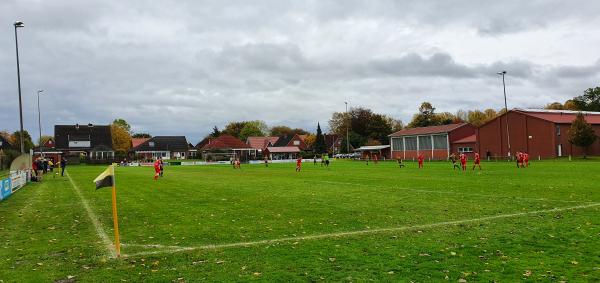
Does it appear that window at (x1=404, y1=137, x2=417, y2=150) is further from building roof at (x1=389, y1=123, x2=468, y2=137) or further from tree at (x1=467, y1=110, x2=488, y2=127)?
tree at (x1=467, y1=110, x2=488, y2=127)

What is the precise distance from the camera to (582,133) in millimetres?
58812

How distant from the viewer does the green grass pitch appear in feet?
25.1

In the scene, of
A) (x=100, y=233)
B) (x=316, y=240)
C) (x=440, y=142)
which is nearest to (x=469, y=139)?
(x=440, y=142)

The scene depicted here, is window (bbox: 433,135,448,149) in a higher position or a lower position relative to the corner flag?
higher

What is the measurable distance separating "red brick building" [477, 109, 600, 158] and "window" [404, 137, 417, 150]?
1568 centimetres

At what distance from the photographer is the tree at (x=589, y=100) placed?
10138cm

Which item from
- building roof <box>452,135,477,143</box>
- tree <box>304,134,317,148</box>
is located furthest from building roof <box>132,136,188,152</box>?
building roof <box>452,135,477,143</box>

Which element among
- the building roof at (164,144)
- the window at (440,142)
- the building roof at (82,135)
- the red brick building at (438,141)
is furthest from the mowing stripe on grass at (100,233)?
the building roof at (164,144)

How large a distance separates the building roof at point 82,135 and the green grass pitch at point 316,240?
10181cm

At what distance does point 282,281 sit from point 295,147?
13570cm

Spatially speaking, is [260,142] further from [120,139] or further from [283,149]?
[120,139]

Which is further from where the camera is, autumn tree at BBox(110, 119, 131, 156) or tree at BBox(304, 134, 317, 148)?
tree at BBox(304, 134, 317, 148)

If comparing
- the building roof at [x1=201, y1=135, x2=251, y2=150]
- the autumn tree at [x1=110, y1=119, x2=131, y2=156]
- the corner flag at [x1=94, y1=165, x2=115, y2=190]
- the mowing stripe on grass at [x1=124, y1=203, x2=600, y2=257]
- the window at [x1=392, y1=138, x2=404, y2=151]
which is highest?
the autumn tree at [x1=110, y1=119, x2=131, y2=156]

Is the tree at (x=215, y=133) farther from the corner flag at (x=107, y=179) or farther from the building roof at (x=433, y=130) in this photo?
the corner flag at (x=107, y=179)
